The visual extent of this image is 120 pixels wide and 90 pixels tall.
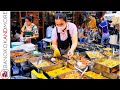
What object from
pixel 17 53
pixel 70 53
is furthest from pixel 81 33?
pixel 17 53

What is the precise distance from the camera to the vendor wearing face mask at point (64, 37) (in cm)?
359

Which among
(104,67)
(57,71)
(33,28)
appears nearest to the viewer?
(104,67)

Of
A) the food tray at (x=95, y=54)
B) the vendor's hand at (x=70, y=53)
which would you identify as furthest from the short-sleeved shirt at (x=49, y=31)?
the food tray at (x=95, y=54)

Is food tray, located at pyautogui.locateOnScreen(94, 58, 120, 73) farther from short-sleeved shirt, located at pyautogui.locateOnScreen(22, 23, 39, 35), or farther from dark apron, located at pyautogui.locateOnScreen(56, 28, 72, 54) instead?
short-sleeved shirt, located at pyautogui.locateOnScreen(22, 23, 39, 35)

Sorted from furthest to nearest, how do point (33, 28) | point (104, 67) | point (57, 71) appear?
1. point (33, 28)
2. point (57, 71)
3. point (104, 67)

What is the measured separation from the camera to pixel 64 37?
12.0ft

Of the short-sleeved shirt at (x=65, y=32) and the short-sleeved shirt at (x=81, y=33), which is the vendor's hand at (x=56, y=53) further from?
the short-sleeved shirt at (x=81, y=33)

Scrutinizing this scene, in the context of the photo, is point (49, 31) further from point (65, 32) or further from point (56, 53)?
point (56, 53)

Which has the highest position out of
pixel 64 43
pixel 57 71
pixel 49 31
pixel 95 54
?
pixel 49 31

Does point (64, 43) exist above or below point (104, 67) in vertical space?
above

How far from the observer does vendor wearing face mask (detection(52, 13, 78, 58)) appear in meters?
3.59

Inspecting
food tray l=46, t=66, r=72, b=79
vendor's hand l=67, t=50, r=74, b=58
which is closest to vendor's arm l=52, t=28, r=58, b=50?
vendor's hand l=67, t=50, r=74, b=58
